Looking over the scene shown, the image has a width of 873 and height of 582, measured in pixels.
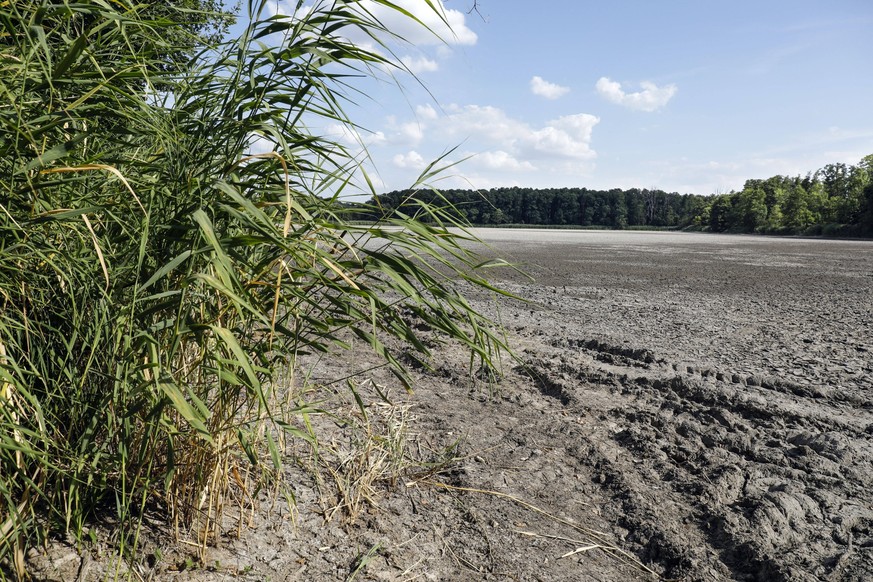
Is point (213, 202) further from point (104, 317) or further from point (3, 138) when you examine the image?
point (3, 138)

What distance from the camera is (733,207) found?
7575 cm

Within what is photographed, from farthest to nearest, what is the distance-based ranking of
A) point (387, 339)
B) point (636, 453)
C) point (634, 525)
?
point (387, 339)
point (636, 453)
point (634, 525)

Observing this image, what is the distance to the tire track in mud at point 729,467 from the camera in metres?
2.44

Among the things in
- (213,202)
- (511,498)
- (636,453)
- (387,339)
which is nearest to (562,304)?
(387,339)

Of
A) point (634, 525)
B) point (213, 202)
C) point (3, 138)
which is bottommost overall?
point (634, 525)

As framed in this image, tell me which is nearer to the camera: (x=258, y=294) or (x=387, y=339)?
(x=258, y=294)

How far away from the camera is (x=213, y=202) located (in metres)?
1.54

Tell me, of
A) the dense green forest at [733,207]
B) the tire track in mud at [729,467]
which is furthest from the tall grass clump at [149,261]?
the dense green forest at [733,207]

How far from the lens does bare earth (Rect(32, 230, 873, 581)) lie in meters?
2.24

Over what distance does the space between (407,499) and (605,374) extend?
2623 millimetres

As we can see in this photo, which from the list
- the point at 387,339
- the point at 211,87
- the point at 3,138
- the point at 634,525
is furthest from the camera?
the point at 387,339

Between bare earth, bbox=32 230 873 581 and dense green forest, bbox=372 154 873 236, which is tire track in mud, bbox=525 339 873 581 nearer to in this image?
bare earth, bbox=32 230 873 581

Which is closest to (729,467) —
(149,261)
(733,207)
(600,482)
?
(600,482)

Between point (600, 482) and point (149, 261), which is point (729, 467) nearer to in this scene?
point (600, 482)
